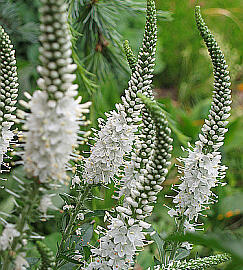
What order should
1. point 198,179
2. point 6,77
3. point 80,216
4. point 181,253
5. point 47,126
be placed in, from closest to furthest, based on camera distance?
point 47,126, point 6,77, point 198,179, point 80,216, point 181,253

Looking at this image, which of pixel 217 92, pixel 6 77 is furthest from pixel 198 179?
pixel 6 77

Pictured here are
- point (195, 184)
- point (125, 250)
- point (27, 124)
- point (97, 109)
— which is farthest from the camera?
point (97, 109)

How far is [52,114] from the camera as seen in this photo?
1.20 metres

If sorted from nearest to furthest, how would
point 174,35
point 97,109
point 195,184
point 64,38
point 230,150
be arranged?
point 64,38, point 195,184, point 97,109, point 230,150, point 174,35

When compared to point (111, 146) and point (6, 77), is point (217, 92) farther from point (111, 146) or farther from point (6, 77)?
point (6, 77)

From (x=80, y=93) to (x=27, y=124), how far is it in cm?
215

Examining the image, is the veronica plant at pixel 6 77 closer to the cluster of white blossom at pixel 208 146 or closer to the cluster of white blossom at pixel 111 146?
the cluster of white blossom at pixel 111 146

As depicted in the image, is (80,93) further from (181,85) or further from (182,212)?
(181,85)


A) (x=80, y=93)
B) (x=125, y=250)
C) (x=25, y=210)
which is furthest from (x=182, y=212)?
(x=80, y=93)

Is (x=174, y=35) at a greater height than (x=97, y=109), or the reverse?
(x=174, y=35)

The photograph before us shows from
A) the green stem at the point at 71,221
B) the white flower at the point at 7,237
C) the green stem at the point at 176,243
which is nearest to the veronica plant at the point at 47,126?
the white flower at the point at 7,237

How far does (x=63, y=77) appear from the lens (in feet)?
3.72

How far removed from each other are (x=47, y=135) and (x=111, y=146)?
553mm

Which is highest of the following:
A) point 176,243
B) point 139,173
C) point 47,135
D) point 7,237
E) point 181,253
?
point 47,135
